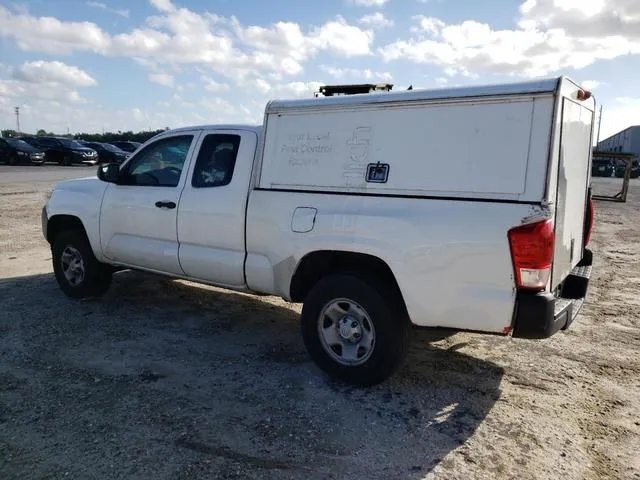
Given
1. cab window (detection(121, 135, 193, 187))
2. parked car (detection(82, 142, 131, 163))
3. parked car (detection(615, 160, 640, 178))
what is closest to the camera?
cab window (detection(121, 135, 193, 187))

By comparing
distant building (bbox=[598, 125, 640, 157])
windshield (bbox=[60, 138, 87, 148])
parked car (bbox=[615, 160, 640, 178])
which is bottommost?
windshield (bbox=[60, 138, 87, 148])

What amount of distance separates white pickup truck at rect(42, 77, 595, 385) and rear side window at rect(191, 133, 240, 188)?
1 centimetres

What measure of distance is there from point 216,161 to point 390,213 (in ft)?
6.32

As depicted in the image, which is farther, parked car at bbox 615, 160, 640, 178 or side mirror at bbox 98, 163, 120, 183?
parked car at bbox 615, 160, 640, 178

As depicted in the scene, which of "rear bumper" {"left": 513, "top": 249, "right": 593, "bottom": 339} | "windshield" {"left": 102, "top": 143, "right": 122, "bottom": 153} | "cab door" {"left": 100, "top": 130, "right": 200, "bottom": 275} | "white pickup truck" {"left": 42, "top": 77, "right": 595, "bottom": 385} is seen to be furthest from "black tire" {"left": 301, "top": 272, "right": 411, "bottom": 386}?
"windshield" {"left": 102, "top": 143, "right": 122, "bottom": 153}

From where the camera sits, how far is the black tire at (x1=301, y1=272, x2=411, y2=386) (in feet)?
12.3

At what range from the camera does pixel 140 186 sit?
5395 millimetres

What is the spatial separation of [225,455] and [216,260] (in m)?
1.97

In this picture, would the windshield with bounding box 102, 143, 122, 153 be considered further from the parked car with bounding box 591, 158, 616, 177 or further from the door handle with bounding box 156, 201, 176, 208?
the parked car with bounding box 591, 158, 616, 177

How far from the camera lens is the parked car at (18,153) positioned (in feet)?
97.6

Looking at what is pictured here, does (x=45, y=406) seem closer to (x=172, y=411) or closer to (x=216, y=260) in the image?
(x=172, y=411)

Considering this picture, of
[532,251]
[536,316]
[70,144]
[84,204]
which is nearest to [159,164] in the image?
[84,204]

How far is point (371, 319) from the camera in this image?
3.80 metres

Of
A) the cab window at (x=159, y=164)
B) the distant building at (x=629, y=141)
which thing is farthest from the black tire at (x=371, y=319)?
the distant building at (x=629, y=141)
